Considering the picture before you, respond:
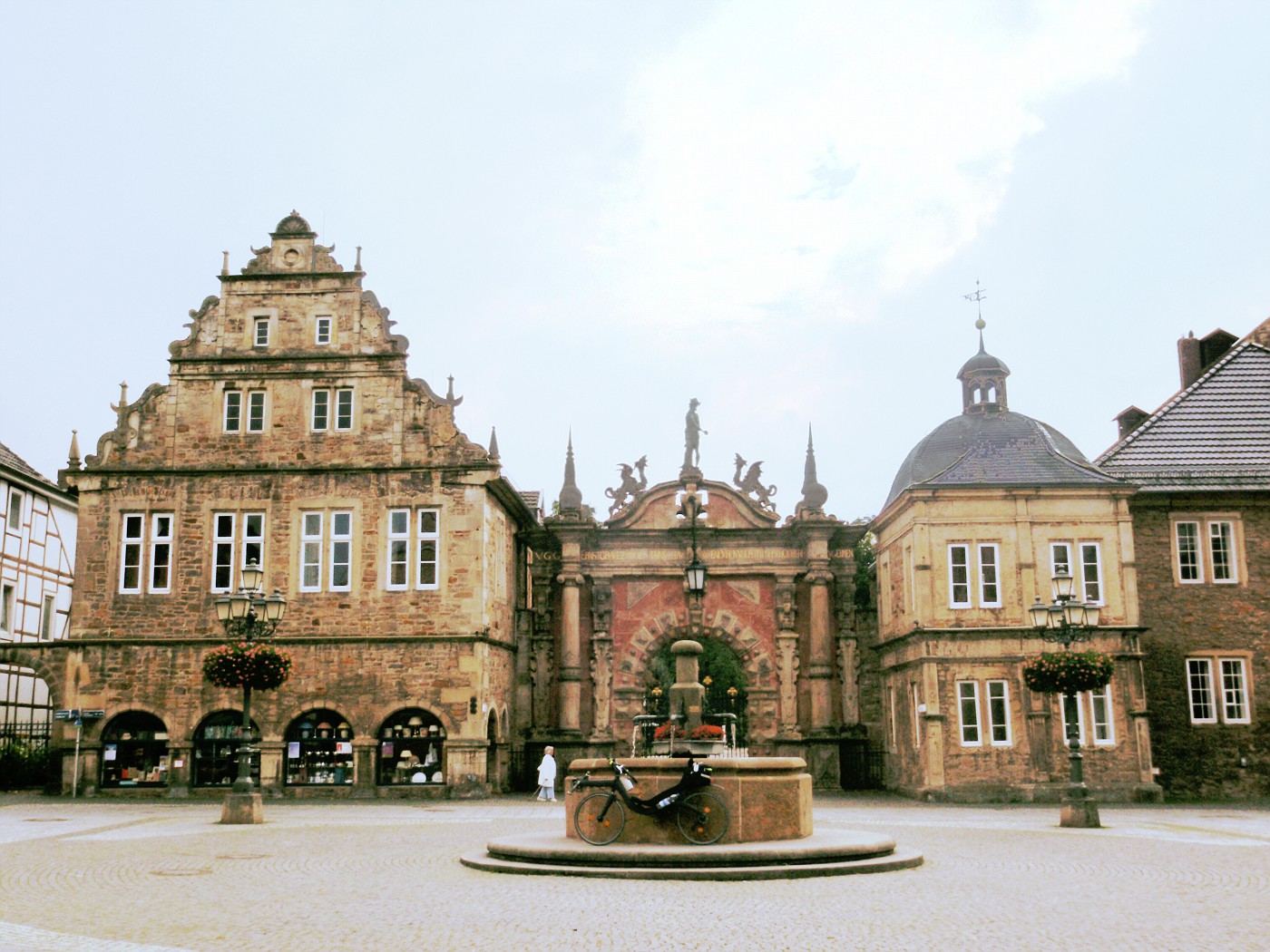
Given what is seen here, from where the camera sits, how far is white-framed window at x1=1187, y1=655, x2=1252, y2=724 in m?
36.5

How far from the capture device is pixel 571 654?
3966cm

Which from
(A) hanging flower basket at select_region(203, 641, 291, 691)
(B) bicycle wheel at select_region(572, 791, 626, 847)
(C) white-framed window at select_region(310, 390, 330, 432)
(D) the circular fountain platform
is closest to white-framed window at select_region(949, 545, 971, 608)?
(C) white-framed window at select_region(310, 390, 330, 432)

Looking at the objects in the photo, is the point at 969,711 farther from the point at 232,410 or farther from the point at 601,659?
the point at 232,410

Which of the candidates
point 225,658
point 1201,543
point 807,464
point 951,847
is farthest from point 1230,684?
point 225,658

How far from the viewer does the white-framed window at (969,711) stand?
3491 centimetres

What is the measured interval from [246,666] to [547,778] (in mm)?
10941

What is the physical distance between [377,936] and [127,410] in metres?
28.2

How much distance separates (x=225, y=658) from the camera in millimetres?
26312

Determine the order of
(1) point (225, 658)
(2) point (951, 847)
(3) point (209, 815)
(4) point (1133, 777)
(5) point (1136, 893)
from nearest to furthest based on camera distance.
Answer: (5) point (1136, 893), (2) point (951, 847), (1) point (225, 658), (3) point (209, 815), (4) point (1133, 777)

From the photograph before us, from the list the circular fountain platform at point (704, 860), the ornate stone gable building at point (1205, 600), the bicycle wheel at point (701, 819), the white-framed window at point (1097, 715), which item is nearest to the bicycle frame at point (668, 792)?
the bicycle wheel at point (701, 819)

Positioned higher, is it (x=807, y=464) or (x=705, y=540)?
(x=807, y=464)

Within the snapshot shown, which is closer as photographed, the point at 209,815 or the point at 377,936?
the point at 377,936

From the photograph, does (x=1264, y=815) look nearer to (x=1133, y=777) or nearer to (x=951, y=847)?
(x=1133, y=777)

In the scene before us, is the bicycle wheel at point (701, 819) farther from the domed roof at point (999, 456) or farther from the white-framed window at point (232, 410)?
the white-framed window at point (232, 410)
